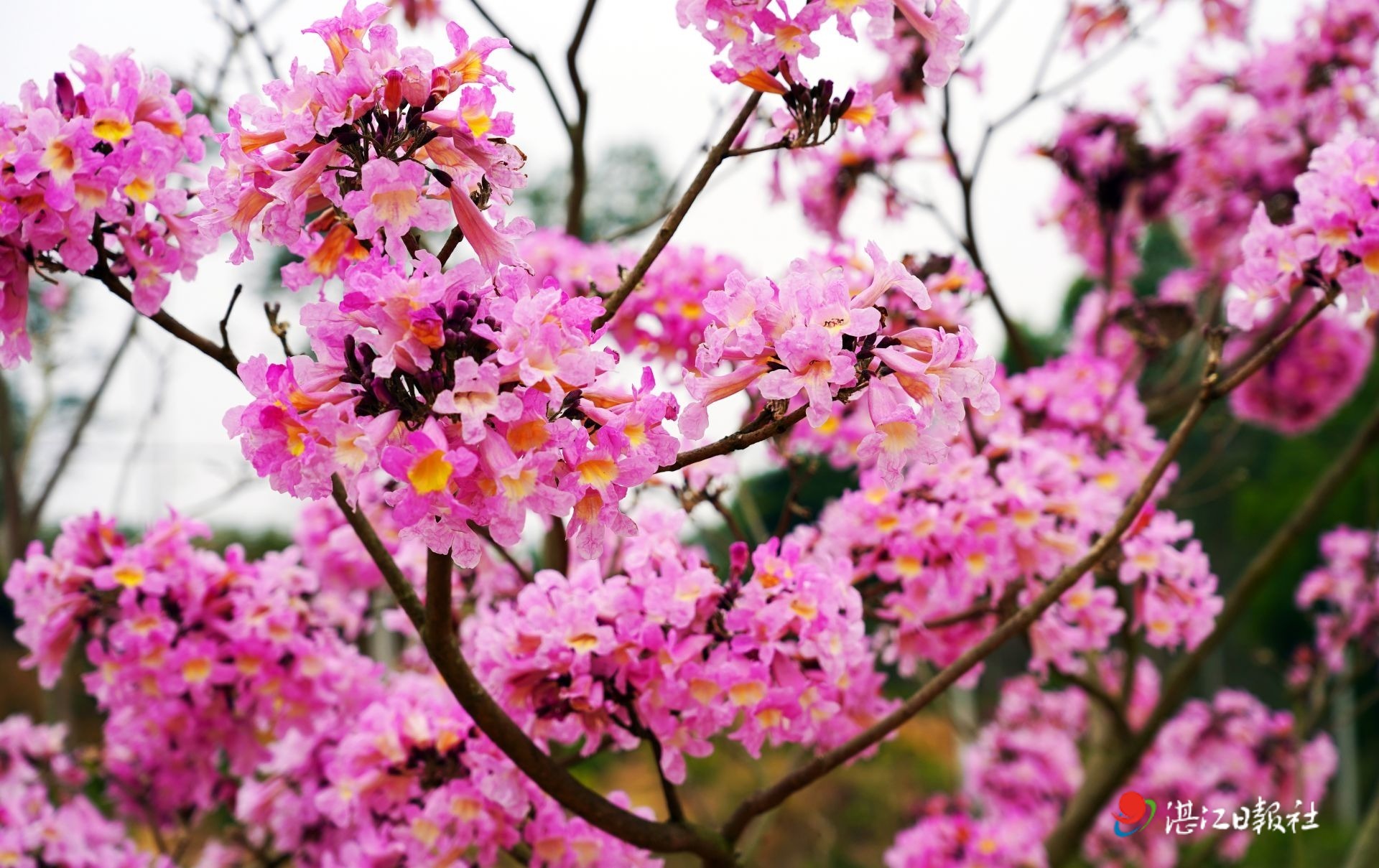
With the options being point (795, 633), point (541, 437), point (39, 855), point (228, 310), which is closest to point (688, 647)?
point (795, 633)

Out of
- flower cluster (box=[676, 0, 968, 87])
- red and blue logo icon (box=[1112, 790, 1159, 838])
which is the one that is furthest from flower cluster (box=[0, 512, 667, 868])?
red and blue logo icon (box=[1112, 790, 1159, 838])

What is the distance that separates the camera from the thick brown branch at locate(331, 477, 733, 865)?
1.41 m

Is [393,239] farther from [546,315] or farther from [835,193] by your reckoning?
[835,193]

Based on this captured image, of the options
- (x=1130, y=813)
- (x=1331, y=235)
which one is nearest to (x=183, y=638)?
(x=1331, y=235)

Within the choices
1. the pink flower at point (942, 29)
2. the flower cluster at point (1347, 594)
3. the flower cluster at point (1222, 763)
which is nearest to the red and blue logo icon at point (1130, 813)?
the flower cluster at point (1222, 763)

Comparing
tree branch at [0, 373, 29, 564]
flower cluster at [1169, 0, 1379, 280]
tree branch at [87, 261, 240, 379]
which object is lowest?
tree branch at [87, 261, 240, 379]

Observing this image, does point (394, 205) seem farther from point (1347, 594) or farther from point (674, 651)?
point (1347, 594)

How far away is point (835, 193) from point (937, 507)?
1.53m

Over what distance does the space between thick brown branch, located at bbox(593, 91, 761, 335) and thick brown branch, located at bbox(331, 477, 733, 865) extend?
41 cm

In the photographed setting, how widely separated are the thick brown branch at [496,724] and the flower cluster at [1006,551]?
80 centimetres

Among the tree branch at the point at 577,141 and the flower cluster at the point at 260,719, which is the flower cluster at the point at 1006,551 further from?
the tree branch at the point at 577,141

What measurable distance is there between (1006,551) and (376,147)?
154cm

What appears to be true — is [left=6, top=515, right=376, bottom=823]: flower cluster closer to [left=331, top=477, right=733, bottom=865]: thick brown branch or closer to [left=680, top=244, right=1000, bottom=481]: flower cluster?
[left=331, top=477, right=733, bottom=865]: thick brown branch

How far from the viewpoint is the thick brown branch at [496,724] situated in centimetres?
141
